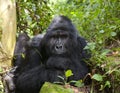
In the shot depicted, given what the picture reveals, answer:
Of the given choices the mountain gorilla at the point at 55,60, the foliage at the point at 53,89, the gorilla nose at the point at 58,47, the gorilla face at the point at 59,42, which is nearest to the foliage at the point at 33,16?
the mountain gorilla at the point at 55,60

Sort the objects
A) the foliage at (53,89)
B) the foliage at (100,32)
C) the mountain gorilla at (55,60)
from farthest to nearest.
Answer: the mountain gorilla at (55,60)
the foliage at (100,32)
the foliage at (53,89)

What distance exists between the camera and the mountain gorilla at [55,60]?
3492mm

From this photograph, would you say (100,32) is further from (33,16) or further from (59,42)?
(33,16)

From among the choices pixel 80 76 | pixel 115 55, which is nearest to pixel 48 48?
pixel 80 76

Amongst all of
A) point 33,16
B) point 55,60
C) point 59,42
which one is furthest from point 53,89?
point 33,16

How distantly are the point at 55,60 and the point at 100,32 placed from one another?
2.00 ft

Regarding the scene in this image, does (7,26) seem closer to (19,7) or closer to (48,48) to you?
(48,48)

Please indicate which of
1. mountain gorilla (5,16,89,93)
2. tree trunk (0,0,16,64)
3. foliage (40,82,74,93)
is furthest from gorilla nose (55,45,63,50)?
foliage (40,82,74,93)

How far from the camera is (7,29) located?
3.18 metres

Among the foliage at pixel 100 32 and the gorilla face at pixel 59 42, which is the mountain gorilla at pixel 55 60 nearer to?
the gorilla face at pixel 59 42

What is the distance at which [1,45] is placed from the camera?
10.3 ft

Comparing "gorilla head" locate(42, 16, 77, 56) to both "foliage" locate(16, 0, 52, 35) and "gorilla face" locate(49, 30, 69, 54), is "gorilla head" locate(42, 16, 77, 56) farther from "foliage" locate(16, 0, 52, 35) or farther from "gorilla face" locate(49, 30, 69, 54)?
"foliage" locate(16, 0, 52, 35)

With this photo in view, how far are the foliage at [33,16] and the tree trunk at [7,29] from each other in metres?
0.92

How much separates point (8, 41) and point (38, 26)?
4.25ft
